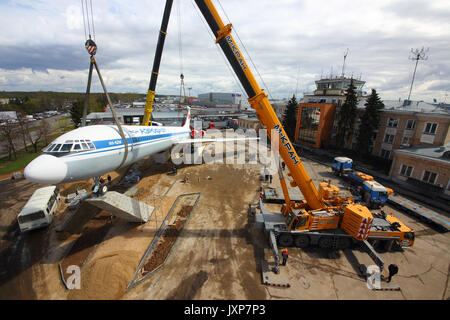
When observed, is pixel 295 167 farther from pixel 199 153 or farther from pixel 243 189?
pixel 199 153

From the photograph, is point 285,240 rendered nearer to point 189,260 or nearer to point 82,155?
point 189,260

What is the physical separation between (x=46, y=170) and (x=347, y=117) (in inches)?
1721

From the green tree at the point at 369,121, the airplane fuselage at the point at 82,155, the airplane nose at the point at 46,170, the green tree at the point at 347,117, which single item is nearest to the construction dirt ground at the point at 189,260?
Answer: the airplane fuselage at the point at 82,155

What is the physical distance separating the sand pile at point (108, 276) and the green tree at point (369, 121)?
127 ft

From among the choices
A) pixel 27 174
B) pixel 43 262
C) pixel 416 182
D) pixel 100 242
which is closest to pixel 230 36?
pixel 27 174

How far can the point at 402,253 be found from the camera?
13.7 metres

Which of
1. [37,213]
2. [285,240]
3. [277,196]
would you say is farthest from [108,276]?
[277,196]

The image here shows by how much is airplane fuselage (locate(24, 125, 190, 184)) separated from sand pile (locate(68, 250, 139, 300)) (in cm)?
575

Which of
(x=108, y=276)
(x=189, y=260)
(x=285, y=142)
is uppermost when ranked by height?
(x=285, y=142)

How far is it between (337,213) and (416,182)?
18532 mm

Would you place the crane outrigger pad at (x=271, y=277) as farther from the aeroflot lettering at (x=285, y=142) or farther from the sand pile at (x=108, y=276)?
the sand pile at (x=108, y=276)

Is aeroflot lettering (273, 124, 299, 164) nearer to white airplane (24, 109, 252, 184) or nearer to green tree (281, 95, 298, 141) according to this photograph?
white airplane (24, 109, 252, 184)

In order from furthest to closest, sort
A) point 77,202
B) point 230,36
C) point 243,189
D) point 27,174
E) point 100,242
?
point 243,189, point 77,202, point 100,242, point 230,36, point 27,174

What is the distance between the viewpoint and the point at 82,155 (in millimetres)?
12148
